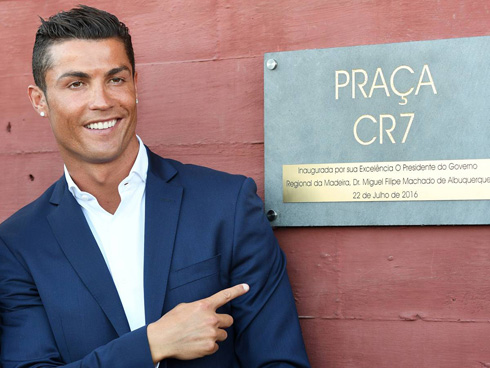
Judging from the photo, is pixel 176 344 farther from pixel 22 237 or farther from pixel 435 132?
pixel 435 132

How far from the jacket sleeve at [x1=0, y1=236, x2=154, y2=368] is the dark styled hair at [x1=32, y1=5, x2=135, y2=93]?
486 millimetres

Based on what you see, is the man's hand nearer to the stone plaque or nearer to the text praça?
the stone plaque

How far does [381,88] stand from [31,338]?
1.09 meters

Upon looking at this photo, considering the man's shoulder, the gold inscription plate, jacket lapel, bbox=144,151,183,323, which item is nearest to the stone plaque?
the gold inscription plate

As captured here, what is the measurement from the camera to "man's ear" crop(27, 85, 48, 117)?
1757 millimetres

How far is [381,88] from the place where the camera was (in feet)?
5.67

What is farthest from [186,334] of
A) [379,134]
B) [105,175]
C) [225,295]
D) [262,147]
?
[379,134]

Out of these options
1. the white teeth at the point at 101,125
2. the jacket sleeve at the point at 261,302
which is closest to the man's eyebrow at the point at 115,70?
the white teeth at the point at 101,125

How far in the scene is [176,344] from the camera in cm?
147

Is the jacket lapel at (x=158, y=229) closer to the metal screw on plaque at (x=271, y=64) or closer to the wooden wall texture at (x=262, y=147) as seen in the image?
the wooden wall texture at (x=262, y=147)

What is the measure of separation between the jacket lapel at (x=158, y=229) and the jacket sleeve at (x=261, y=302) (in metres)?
0.16

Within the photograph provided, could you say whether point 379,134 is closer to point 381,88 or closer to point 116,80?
point 381,88

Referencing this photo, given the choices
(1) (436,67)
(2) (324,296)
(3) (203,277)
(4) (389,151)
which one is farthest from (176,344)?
(1) (436,67)

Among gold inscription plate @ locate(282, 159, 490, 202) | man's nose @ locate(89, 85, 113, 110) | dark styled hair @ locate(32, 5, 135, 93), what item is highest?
dark styled hair @ locate(32, 5, 135, 93)
